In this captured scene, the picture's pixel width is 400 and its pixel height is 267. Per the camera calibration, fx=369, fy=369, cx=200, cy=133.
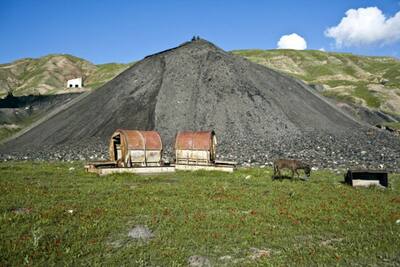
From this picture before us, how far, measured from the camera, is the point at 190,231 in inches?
476

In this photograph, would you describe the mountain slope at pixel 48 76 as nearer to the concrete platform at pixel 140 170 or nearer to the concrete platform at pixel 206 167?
the concrete platform at pixel 206 167

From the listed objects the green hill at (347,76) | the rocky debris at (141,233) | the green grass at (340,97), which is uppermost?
the green hill at (347,76)

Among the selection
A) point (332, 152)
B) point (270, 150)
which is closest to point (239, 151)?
point (270, 150)

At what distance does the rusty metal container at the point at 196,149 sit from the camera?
1228 inches

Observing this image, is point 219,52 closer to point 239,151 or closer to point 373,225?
point 239,151

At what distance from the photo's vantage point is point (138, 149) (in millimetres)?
28891

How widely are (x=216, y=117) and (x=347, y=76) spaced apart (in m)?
134

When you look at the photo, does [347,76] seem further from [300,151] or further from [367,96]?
[300,151]

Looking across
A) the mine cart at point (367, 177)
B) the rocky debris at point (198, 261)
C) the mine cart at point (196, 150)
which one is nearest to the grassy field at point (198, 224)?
the rocky debris at point (198, 261)

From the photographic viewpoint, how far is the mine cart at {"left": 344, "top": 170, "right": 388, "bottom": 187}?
2171 centimetres

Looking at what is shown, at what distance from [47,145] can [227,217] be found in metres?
37.5

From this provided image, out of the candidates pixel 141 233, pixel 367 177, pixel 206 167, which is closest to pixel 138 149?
pixel 206 167

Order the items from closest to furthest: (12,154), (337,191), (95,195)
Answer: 1. (95,195)
2. (337,191)
3. (12,154)

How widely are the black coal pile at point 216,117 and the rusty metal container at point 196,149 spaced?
4.78 metres
